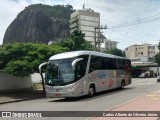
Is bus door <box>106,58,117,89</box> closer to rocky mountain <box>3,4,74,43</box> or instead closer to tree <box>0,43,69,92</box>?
tree <box>0,43,69,92</box>

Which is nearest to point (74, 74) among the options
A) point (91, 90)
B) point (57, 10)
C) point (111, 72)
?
point (91, 90)

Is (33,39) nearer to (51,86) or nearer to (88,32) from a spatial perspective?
(88,32)

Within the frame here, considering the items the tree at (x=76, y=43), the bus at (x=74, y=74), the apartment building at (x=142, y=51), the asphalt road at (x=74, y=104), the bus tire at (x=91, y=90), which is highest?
the apartment building at (x=142, y=51)

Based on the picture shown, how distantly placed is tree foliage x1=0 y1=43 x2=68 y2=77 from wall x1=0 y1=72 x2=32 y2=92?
241 cm

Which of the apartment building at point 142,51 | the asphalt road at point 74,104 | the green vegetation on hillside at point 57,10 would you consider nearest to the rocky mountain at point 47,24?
the green vegetation on hillside at point 57,10

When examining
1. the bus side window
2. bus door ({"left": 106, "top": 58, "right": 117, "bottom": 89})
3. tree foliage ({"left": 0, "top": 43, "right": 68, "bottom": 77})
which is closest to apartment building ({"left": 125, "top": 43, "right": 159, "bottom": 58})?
bus door ({"left": 106, "top": 58, "right": 117, "bottom": 89})

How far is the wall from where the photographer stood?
94.5 feet

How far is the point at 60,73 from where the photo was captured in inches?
800

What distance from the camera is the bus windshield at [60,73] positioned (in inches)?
795

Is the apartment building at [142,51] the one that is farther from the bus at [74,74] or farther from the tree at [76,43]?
the bus at [74,74]

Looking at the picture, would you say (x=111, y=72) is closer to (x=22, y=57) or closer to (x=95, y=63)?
(x=95, y=63)

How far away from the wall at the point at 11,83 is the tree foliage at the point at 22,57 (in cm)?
241

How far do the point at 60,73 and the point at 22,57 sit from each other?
23.6ft

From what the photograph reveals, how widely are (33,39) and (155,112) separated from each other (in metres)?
174
